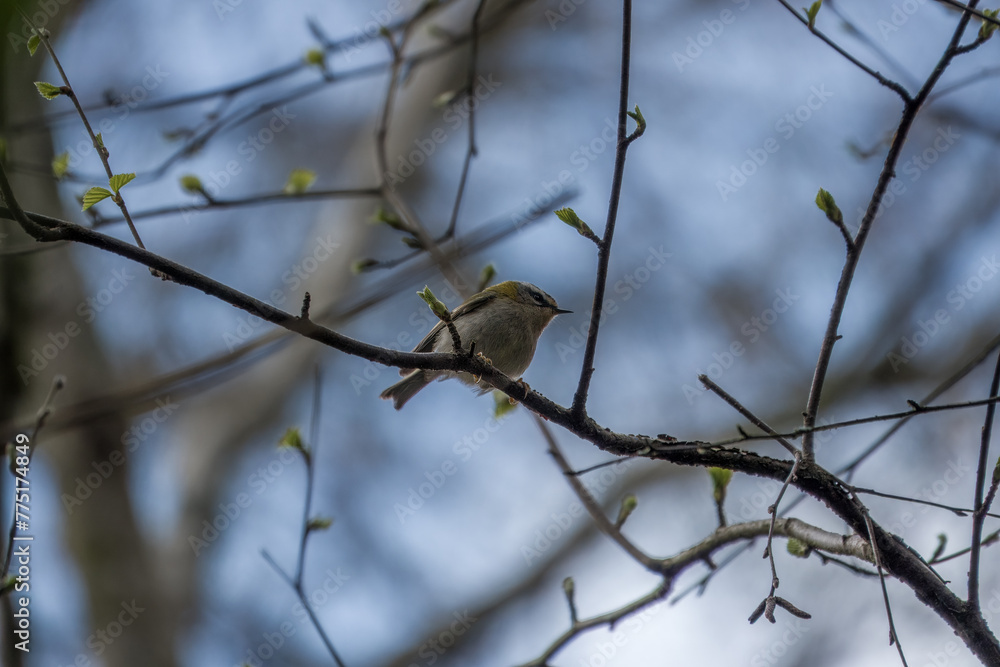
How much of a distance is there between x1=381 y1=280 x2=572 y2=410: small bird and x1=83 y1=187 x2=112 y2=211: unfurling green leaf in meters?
1.94

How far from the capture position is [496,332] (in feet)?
12.5

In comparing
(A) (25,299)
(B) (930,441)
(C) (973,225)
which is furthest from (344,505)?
(C) (973,225)

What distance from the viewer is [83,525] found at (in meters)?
5.64

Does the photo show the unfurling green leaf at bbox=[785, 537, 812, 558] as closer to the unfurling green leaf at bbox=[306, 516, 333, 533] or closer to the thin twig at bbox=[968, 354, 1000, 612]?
the thin twig at bbox=[968, 354, 1000, 612]

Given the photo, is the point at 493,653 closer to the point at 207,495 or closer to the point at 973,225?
the point at 207,495

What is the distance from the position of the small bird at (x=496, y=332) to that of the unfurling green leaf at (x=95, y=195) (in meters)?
1.94

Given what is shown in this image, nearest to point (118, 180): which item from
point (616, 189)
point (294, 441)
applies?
point (294, 441)

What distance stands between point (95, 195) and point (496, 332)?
228 centimetres

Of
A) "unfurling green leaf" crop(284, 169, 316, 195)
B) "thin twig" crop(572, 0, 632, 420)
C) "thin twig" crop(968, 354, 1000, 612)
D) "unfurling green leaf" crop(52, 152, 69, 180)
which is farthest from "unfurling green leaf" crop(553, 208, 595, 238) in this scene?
"unfurling green leaf" crop(52, 152, 69, 180)

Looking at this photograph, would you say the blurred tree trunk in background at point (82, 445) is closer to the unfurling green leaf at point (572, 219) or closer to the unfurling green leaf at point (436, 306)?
the unfurling green leaf at point (436, 306)

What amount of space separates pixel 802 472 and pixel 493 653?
6003mm

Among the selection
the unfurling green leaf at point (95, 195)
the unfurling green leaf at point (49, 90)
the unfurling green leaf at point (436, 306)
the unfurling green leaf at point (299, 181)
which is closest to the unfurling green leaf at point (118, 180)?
the unfurling green leaf at point (95, 195)

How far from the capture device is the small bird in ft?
12.5

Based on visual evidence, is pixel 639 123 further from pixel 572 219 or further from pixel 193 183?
pixel 193 183
